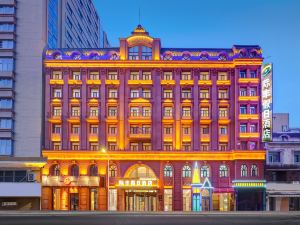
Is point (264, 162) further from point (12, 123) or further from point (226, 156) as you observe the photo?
point (12, 123)

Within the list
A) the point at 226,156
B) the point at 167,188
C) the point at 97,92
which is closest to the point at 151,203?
the point at 167,188

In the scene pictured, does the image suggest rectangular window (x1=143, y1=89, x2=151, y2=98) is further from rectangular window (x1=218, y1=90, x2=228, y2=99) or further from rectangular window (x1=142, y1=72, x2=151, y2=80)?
rectangular window (x1=218, y1=90, x2=228, y2=99)

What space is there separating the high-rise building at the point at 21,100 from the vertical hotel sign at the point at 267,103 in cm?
3539

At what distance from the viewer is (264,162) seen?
96.6m

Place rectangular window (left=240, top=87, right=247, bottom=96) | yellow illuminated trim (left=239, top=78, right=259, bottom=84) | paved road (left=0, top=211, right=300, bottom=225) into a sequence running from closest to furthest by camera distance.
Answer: paved road (left=0, top=211, right=300, bottom=225), yellow illuminated trim (left=239, top=78, right=259, bottom=84), rectangular window (left=240, top=87, right=247, bottom=96)

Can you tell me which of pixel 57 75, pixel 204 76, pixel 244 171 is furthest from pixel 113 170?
pixel 204 76

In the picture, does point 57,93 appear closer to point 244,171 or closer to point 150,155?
point 150,155

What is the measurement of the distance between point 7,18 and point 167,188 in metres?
38.3

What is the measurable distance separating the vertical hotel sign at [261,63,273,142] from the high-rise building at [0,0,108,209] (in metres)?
35.4

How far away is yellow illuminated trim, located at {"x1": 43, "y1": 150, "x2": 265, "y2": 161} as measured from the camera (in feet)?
313

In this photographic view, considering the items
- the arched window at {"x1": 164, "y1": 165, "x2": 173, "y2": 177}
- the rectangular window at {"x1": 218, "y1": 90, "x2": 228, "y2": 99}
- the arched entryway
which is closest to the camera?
the arched entryway

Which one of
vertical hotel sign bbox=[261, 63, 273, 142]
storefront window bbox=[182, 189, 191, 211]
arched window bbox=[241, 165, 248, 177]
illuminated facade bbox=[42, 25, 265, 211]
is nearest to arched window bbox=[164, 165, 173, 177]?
illuminated facade bbox=[42, 25, 265, 211]

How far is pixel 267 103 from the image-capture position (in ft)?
303

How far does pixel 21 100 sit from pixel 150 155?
75.2ft
